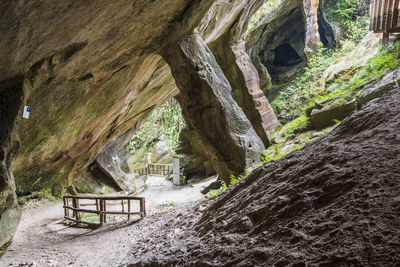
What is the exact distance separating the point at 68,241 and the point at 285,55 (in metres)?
23.0

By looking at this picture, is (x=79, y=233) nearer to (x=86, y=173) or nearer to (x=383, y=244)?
(x=86, y=173)

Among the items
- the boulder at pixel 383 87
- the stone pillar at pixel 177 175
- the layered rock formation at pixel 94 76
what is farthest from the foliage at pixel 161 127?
the boulder at pixel 383 87

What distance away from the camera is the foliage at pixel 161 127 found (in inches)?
806

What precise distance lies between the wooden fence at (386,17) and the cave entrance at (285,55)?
55.7ft

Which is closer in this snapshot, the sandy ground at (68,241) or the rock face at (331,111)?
the sandy ground at (68,241)

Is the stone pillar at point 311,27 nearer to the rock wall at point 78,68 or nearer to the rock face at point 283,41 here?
the rock face at point 283,41

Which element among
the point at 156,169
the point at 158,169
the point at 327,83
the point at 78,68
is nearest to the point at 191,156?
the point at 158,169

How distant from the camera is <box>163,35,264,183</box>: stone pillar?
6.64 metres

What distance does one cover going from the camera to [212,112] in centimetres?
672

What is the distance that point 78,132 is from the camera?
886cm

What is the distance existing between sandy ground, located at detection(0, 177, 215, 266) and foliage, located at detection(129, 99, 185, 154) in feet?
37.8

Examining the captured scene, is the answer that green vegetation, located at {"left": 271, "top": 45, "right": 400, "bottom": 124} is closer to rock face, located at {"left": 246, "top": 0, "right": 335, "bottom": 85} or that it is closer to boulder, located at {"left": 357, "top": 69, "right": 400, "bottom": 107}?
boulder, located at {"left": 357, "top": 69, "right": 400, "bottom": 107}

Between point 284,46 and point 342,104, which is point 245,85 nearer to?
point 342,104

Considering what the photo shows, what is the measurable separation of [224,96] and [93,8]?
13.0 feet
